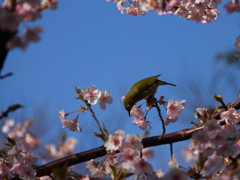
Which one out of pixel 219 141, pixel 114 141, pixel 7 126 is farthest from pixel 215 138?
pixel 7 126

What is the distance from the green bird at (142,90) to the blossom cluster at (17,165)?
Answer: 2.87 ft

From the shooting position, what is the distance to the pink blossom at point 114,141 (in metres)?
1.71

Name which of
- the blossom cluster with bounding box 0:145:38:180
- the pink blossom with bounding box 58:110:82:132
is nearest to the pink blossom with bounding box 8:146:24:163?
the blossom cluster with bounding box 0:145:38:180

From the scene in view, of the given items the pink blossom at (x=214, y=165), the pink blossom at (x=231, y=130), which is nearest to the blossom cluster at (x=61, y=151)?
the pink blossom at (x=214, y=165)

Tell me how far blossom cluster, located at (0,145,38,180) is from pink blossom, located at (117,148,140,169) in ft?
2.13

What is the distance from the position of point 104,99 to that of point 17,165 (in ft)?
2.75

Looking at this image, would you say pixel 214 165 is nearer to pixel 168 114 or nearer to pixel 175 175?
pixel 168 114

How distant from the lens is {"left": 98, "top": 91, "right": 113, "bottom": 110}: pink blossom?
248 centimetres

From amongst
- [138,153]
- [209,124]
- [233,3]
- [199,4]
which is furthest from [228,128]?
[199,4]

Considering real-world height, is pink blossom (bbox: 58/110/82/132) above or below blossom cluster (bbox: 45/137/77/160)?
below

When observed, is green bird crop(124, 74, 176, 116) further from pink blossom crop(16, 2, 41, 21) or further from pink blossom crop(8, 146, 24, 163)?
pink blossom crop(16, 2, 41, 21)

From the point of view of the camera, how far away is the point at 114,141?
5.66 feet

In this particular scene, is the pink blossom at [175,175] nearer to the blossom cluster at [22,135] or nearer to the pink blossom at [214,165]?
the pink blossom at [214,165]

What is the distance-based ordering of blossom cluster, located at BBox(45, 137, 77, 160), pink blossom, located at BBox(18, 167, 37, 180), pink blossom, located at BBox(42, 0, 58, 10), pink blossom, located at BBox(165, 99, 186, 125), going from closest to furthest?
pink blossom, located at BBox(42, 0, 58, 10) < pink blossom, located at BBox(18, 167, 37, 180) < pink blossom, located at BBox(165, 99, 186, 125) < blossom cluster, located at BBox(45, 137, 77, 160)
